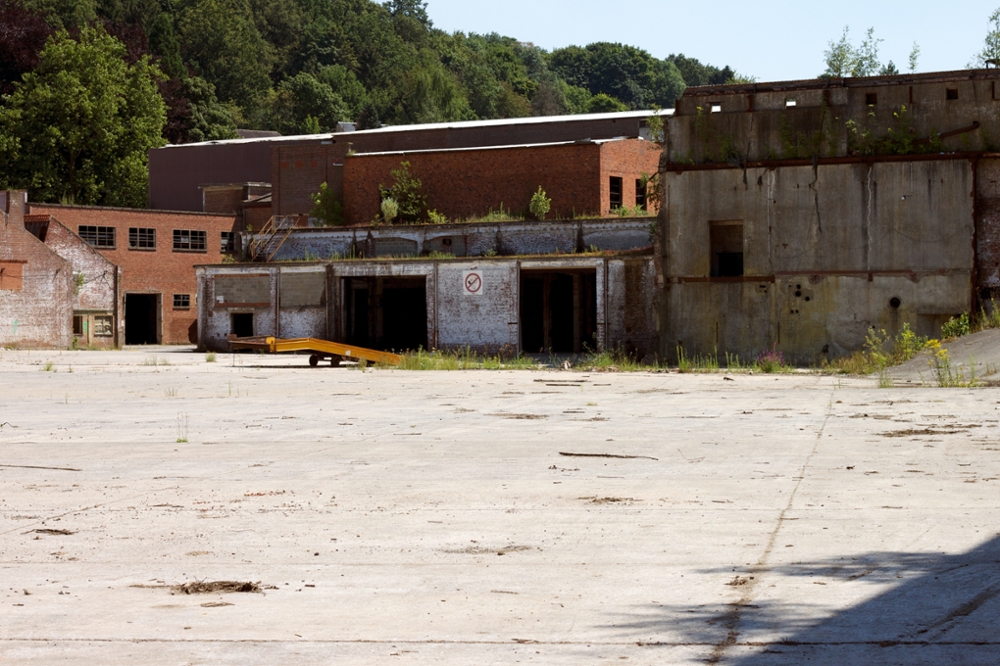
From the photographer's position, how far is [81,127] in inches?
2963

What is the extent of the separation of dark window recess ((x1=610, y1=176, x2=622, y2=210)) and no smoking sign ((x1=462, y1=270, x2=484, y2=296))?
27.5 feet

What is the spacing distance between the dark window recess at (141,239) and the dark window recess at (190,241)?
46.5 inches

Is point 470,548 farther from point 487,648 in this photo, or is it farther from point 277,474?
point 277,474

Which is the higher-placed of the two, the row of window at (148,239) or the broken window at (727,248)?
the row of window at (148,239)

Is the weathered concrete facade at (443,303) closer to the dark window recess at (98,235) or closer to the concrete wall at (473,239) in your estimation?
the concrete wall at (473,239)

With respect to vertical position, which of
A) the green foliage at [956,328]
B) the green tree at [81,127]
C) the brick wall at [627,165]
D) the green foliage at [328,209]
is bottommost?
the green foliage at [956,328]

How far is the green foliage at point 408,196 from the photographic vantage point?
2008 inches

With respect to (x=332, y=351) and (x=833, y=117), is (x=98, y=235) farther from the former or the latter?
(x=833, y=117)

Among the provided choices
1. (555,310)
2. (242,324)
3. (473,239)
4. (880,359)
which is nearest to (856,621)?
(880,359)

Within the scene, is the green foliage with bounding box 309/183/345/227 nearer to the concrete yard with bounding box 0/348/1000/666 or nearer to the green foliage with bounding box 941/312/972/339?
the green foliage with bounding box 941/312/972/339

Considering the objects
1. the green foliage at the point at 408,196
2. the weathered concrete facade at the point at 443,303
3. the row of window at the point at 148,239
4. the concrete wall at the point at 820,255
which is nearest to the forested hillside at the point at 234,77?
the row of window at the point at 148,239

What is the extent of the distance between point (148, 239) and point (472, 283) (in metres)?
22.2

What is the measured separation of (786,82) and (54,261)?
33.0 meters

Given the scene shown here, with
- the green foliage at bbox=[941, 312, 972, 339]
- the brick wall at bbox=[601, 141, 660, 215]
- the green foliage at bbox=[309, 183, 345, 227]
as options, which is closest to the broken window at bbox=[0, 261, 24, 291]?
the green foliage at bbox=[309, 183, 345, 227]
